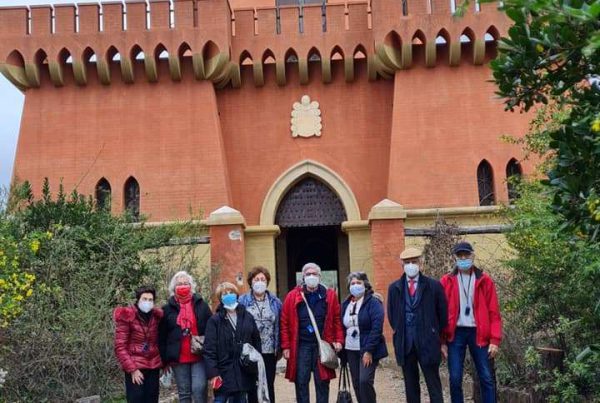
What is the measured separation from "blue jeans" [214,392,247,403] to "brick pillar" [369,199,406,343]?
18.5 feet

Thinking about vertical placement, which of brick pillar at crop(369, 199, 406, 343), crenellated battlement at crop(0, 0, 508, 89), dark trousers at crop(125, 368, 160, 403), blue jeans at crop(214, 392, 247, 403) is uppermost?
crenellated battlement at crop(0, 0, 508, 89)

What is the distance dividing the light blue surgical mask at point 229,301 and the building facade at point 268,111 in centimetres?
795

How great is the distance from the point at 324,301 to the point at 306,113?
8984 millimetres

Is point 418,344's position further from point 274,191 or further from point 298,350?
point 274,191

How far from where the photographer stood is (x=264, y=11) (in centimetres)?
1448

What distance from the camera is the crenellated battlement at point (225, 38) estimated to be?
1373cm

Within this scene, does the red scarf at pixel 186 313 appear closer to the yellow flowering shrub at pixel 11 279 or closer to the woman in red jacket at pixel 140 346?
the woman in red jacket at pixel 140 346

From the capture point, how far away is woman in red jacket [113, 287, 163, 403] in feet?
17.8

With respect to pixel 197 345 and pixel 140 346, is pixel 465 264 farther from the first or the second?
pixel 140 346

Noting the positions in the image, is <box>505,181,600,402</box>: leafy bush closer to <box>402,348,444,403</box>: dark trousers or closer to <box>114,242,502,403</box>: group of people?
<box>114,242,502,403</box>: group of people

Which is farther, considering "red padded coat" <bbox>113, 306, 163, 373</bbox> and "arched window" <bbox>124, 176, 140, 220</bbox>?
"arched window" <bbox>124, 176, 140, 220</bbox>

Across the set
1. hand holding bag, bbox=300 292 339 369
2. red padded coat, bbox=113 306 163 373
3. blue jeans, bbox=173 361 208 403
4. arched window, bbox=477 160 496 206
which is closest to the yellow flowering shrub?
red padded coat, bbox=113 306 163 373

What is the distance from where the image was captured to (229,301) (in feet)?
18.3

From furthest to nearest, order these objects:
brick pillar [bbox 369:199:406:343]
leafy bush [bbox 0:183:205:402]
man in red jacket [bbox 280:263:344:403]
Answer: brick pillar [bbox 369:199:406:343]
leafy bush [bbox 0:183:205:402]
man in red jacket [bbox 280:263:344:403]
